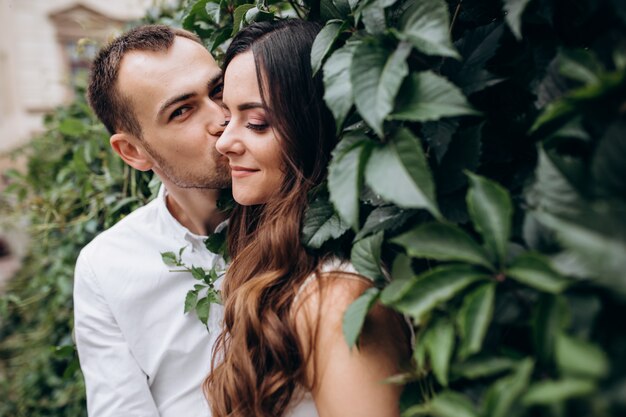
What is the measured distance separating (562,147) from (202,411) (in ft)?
5.22

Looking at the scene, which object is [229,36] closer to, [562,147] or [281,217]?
[281,217]

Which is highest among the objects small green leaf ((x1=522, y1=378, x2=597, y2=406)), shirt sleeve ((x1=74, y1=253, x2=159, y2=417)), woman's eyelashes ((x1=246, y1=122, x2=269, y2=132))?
woman's eyelashes ((x1=246, y1=122, x2=269, y2=132))

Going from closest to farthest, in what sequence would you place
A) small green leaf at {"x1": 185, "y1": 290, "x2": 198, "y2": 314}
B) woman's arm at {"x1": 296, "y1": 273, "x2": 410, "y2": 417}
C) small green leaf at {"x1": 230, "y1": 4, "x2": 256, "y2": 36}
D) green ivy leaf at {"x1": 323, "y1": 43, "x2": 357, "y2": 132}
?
1. green ivy leaf at {"x1": 323, "y1": 43, "x2": 357, "y2": 132}
2. woman's arm at {"x1": 296, "y1": 273, "x2": 410, "y2": 417}
3. small green leaf at {"x1": 230, "y1": 4, "x2": 256, "y2": 36}
4. small green leaf at {"x1": 185, "y1": 290, "x2": 198, "y2": 314}

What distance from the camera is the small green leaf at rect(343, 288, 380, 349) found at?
2.72 feet

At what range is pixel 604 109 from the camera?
→ 0.63 metres

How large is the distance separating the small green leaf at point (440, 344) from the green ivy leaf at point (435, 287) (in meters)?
0.04

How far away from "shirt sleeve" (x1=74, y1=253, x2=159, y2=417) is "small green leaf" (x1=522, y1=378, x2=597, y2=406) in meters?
1.76

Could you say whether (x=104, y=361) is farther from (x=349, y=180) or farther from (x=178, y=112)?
(x=349, y=180)

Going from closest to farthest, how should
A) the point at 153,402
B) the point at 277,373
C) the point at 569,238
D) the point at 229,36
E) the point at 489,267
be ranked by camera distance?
the point at 569,238, the point at 489,267, the point at 277,373, the point at 229,36, the point at 153,402

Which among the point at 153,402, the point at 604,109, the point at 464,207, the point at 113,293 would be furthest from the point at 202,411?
the point at 604,109

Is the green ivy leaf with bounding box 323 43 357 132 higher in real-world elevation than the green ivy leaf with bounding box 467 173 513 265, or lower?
higher

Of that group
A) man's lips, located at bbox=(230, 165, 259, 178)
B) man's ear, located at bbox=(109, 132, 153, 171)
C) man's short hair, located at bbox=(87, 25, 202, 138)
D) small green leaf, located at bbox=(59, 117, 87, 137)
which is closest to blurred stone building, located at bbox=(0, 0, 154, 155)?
small green leaf, located at bbox=(59, 117, 87, 137)

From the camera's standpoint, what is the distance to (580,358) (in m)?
0.52

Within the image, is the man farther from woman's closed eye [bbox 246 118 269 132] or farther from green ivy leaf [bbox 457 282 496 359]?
green ivy leaf [bbox 457 282 496 359]
